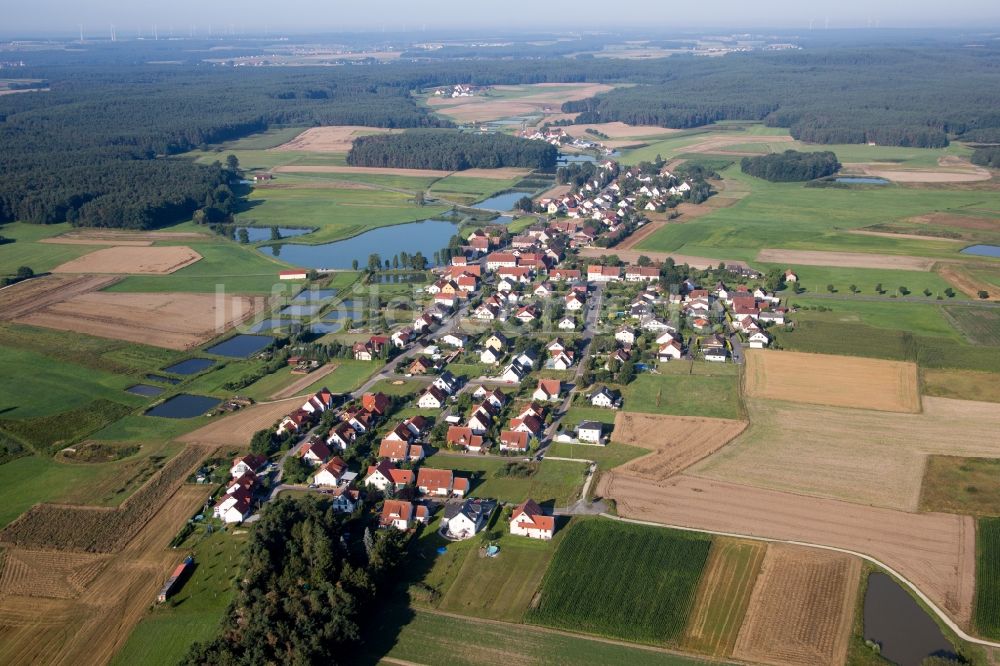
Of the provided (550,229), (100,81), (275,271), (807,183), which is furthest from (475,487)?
(100,81)

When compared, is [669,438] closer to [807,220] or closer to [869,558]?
[869,558]

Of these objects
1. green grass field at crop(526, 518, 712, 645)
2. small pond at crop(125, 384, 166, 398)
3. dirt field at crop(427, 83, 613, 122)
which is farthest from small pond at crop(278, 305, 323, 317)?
dirt field at crop(427, 83, 613, 122)

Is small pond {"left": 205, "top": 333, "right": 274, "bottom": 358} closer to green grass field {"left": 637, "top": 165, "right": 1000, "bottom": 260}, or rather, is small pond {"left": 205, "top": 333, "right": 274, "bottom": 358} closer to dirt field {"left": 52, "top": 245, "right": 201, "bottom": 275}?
dirt field {"left": 52, "top": 245, "right": 201, "bottom": 275}

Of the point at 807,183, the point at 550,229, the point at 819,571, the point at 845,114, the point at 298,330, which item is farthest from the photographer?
the point at 845,114

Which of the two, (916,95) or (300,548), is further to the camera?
(916,95)

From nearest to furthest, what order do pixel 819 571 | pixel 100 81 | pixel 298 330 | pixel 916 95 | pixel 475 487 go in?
pixel 819 571, pixel 475 487, pixel 298 330, pixel 916 95, pixel 100 81

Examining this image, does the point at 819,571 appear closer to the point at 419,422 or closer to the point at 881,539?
the point at 881,539

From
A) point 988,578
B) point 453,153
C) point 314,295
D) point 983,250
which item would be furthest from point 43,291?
point 983,250
